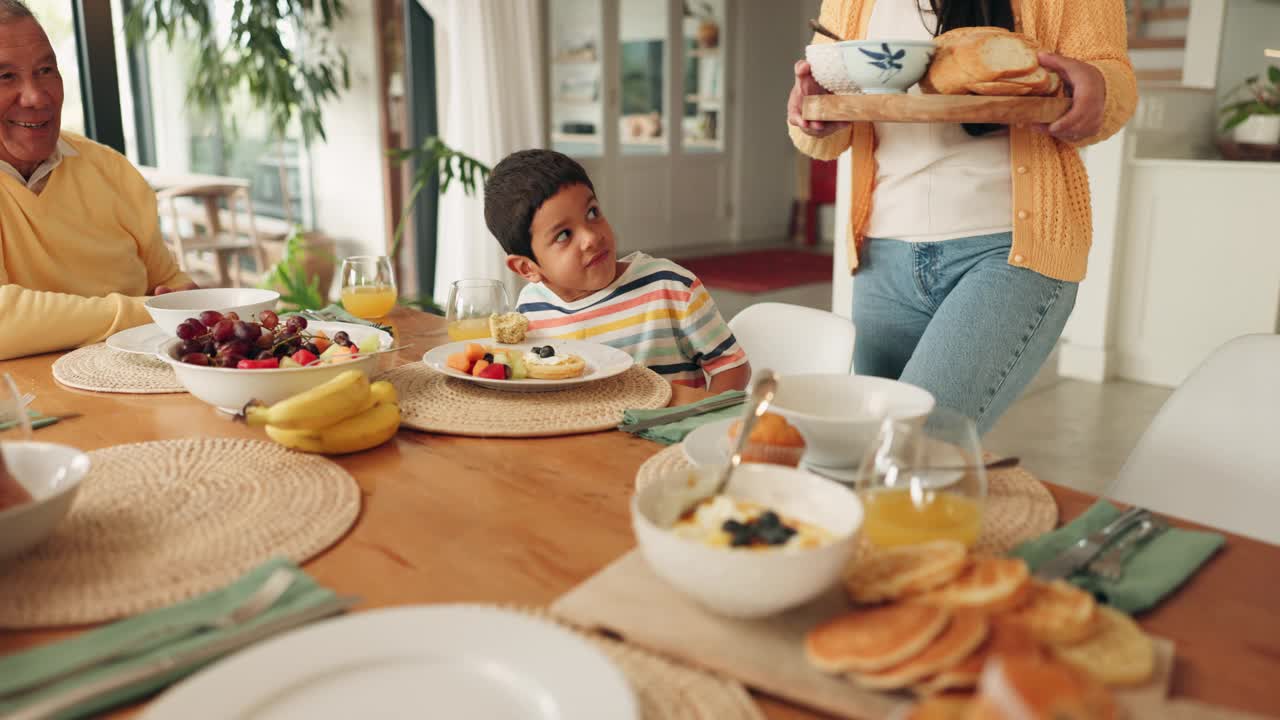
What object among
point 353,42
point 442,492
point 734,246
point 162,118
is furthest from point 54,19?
point 734,246

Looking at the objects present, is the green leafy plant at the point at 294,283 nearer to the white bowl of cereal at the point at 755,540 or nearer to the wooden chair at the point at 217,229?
the wooden chair at the point at 217,229

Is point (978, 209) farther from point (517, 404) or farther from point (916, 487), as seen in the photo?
point (916, 487)

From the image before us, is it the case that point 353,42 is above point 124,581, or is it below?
above

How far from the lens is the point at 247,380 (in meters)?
1.17

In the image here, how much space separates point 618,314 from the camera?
1784mm

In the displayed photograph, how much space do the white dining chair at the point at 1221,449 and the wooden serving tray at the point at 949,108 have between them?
1.30 feet

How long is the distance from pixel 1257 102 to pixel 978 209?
148 inches

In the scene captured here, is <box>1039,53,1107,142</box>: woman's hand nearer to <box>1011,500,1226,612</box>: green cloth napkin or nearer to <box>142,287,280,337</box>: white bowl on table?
<box>1011,500,1226,612</box>: green cloth napkin

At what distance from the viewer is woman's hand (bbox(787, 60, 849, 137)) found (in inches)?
59.2

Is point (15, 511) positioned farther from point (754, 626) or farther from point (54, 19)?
point (54, 19)

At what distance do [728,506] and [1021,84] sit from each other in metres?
0.90

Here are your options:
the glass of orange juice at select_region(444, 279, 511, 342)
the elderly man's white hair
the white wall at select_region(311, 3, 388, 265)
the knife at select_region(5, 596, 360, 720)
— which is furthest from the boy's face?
the white wall at select_region(311, 3, 388, 265)

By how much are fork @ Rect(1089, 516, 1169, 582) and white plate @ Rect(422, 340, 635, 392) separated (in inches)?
26.7

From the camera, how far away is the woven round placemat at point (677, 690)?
0.60 m
